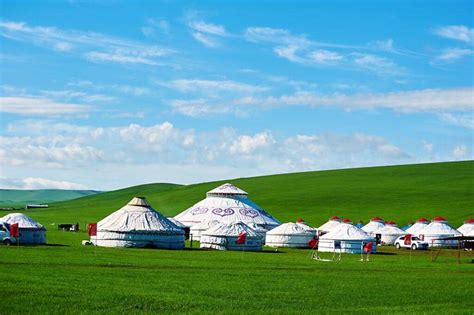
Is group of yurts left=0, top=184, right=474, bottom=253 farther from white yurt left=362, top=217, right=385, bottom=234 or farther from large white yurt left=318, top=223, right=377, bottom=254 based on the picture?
white yurt left=362, top=217, right=385, bottom=234

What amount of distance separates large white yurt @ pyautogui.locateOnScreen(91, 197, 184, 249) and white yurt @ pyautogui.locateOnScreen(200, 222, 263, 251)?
2656 mm

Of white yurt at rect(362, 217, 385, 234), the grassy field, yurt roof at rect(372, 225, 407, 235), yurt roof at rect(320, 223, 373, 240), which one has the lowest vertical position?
the grassy field

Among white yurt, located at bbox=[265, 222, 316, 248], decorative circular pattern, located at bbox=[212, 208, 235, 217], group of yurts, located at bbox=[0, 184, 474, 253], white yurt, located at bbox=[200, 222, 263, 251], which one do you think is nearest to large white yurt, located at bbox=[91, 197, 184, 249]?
group of yurts, located at bbox=[0, 184, 474, 253]

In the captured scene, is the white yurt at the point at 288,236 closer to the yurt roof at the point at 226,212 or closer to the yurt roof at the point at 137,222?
the yurt roof at the point at 226,212

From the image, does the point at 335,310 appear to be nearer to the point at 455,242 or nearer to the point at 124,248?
the point at 124,248

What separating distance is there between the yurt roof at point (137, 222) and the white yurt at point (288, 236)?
468 inches

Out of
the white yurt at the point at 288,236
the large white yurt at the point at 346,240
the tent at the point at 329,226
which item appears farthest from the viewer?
the tent at the point at 329,226

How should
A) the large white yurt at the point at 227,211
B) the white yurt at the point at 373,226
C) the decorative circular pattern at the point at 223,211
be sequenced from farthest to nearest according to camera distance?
the white yurt at the point at 373,226, the decorative circular pattern at the point at 223,211, the large white yurt at the point at 227,211

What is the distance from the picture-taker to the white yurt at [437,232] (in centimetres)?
7600

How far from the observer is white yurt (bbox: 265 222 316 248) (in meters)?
68.1

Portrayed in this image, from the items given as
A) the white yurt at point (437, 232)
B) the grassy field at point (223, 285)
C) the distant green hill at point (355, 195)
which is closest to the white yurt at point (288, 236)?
the white yurt at point (437, 232)

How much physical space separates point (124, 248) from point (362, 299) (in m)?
32.0

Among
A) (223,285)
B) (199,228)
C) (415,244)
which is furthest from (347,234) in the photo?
(223,285)

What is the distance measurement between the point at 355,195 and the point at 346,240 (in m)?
62.0
